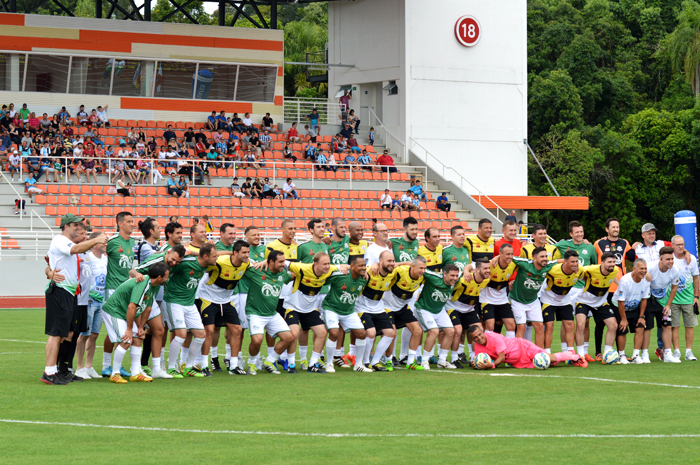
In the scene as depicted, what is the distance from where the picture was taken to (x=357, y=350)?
42.5ft

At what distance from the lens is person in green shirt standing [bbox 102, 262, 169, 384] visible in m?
11.2

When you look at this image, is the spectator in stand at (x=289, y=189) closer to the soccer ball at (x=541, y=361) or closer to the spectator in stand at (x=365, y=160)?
the spectator in stand at (x=365, y=160)

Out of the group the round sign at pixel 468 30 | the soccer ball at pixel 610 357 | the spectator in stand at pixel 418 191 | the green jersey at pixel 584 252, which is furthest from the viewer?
the round sign at pixel 468 30

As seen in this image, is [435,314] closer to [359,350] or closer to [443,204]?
[359,350]

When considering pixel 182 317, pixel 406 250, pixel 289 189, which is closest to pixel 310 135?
pixel 289 189

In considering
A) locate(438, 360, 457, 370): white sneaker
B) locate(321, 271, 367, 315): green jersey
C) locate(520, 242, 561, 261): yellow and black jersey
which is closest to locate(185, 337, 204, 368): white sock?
locate(321, 271, 367, 315): green jersey

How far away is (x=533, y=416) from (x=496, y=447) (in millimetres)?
1617

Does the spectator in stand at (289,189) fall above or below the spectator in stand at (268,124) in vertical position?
below

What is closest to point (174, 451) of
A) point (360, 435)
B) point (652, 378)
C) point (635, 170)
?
point (360, 435)

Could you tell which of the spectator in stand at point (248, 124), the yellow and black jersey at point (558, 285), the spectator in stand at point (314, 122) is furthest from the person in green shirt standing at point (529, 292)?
the spectator in stand at point (314, 122)

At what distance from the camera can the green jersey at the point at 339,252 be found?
1373cm

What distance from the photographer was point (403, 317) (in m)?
13.2

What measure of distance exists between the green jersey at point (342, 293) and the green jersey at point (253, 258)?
3.63 feet

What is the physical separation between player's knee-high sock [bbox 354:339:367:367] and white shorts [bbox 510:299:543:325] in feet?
8.28
